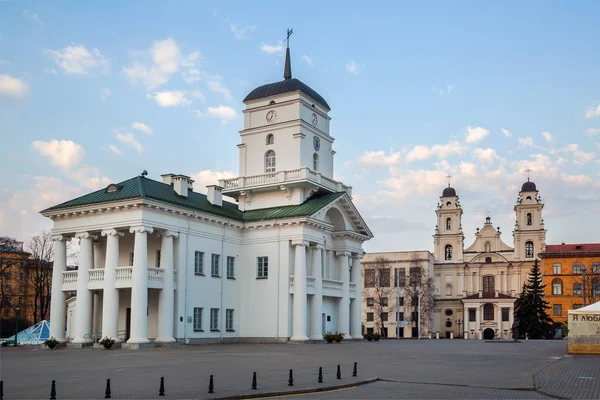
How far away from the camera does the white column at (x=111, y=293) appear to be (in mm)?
42375

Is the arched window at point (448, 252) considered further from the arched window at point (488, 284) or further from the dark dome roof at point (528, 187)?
the dark dome roof at point (528, 187)

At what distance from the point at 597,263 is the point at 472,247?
2462 cm

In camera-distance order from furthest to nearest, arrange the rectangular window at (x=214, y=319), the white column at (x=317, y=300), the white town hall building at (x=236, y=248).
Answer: the white column at (x=317, y=300) < the rectangular window at (x=214, y=319) < the white town hall building at (x=236, y=248)

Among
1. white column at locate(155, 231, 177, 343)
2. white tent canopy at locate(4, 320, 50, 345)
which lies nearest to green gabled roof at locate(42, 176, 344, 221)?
white column at locate(155, 231, 177, 343)

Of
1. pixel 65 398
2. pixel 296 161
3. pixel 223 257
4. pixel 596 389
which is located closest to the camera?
pixel 65 398

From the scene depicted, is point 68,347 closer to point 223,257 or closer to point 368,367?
point 223,257

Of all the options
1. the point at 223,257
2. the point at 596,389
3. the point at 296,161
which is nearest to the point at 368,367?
the point at 596,389

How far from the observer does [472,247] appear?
122 meters

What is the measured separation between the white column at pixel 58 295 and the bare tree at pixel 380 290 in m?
70.8

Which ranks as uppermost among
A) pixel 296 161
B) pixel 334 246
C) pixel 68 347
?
pixel 296 161

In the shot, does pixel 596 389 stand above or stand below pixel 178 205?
below

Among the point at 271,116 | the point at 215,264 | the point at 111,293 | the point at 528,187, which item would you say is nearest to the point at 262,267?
the point at 215,264

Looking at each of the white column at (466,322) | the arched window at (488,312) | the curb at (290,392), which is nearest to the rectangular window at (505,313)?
the arched window at (488,312)

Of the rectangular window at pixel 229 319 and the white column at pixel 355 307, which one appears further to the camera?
the white column at pixel 355 307
